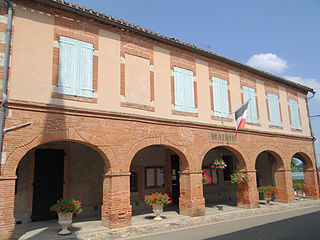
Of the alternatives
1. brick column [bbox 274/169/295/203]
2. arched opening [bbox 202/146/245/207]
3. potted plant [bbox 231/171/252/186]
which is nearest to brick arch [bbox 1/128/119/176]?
potted plant [bbox 231/171/252/186]

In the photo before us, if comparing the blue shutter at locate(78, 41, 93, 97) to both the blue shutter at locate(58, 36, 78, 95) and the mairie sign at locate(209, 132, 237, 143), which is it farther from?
the mairie sign at locate(209, 132, 237, 143)

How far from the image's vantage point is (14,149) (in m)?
7.41

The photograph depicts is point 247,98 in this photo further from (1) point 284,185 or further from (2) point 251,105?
(1) point 284,185

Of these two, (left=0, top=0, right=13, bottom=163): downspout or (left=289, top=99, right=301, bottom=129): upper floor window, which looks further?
(left=289, top=99, right=301, bottom=129): upper floor window

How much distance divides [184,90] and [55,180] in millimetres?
6562

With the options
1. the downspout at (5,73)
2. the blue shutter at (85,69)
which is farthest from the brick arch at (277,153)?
the downspout at (5,73)

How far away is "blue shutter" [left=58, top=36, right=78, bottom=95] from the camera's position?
28.4ft

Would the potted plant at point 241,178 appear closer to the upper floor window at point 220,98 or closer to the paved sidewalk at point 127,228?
the paved sidewalk at point 127,228

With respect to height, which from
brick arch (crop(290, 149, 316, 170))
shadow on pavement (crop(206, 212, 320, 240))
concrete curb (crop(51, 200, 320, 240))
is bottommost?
shadow on pavement (crop(206, 212, 320, 240))

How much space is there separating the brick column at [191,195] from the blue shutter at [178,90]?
2826mm

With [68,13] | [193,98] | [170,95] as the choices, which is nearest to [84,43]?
[68,13]

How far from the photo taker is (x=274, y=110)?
1577 cm

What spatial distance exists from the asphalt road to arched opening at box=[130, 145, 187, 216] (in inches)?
114

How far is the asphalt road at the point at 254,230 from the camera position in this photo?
813 cm
